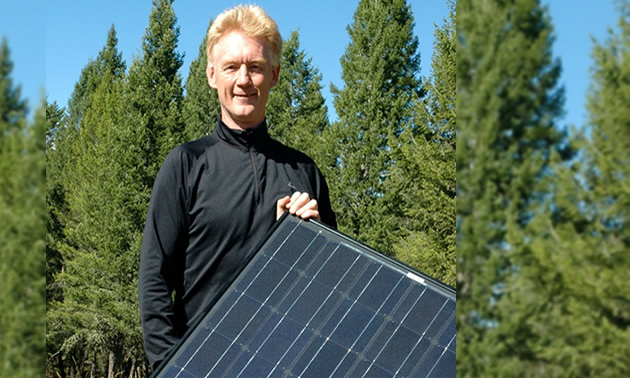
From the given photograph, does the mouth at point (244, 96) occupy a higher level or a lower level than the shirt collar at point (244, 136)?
higher

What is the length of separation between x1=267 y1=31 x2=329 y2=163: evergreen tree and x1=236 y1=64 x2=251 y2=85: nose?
82.8 feet

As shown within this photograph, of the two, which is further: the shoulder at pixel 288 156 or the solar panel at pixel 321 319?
the shoulder at pixel 288 156

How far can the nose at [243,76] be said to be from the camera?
8.30ft

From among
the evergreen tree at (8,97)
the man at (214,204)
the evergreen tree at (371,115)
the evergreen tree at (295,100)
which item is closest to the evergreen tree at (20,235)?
the evergreen tree at (8,97)

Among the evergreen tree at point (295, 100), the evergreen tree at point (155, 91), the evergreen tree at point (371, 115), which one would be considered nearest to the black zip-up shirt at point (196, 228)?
the evergreen tree at point (371, 115)

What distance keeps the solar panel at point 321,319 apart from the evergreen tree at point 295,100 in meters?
25.8

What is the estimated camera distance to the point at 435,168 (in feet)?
65.9

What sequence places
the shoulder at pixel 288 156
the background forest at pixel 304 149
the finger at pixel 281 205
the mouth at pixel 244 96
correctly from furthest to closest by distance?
the background forest at pixel 304 149, the shoulder at pixel 288 156, the mouth at pixel 244 96, the finger at pixel 281 205

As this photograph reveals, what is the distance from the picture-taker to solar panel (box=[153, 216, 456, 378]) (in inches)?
70.9

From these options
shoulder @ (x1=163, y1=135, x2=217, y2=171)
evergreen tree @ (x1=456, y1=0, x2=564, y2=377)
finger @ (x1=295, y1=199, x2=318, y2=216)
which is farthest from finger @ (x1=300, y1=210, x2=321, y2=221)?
evergreen tree @ (x1=456, y1=0, x2=564, y2=377)

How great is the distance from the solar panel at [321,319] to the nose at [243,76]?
656 millimetres

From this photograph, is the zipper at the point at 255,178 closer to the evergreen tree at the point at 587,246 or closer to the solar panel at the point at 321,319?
the solar panel at the point at 321,319

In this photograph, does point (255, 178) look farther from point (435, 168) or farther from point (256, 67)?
point (435, 168)

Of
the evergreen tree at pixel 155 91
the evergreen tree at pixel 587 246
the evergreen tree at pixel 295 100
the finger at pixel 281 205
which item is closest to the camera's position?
the evergreen tree at pixel 587 246
